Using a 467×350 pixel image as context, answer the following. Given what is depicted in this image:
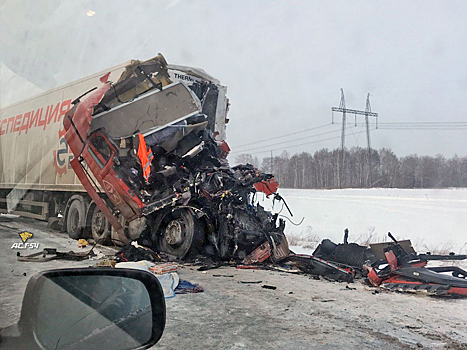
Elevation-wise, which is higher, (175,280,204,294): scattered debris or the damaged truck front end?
the damaged truck front end

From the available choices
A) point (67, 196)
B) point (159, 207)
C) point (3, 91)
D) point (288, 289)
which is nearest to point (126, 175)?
point (159, 207)

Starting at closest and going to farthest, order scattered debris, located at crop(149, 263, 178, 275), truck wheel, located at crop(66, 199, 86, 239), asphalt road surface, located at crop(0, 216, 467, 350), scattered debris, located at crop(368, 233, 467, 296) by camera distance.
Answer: asphalt road surface, located at crop(0, 216, 467, 350)
scattered debris, located at crop(368, 233, 467, 296)
scattered debris, located at crop(149, 263, 178, 275)
truck wheel, located at crop(66, 199, 86, 239)

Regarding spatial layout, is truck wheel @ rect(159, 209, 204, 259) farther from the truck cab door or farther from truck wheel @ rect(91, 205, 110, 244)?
truck wheel @ rect(91, 205, 110, 244)

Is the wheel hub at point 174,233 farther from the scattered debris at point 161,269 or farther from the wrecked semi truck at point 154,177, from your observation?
the scattered debris at point 161,269

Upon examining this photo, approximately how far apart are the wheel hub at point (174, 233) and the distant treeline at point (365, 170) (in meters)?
11.4

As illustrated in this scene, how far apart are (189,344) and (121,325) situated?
211 cm

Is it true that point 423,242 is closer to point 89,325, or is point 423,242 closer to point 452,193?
point 452,193

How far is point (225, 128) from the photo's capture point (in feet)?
32.8

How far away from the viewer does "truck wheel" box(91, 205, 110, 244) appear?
8102 mm

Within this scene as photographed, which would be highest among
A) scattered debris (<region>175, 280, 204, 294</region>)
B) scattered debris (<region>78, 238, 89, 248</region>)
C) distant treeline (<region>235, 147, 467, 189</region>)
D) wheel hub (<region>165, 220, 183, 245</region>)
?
distant treeline (<region>235, 147, 467, 189</region>)

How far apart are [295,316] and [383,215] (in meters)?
14.4

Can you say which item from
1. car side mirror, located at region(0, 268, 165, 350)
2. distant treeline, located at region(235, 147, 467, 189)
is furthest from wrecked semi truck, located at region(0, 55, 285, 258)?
distant treeline, located at region(235, 147, 467, 189)

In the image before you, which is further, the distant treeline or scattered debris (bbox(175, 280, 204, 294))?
the distant treeline

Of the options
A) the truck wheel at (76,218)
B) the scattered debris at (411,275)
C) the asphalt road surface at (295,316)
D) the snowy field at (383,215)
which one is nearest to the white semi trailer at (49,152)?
the truck wheel at (76,218)
